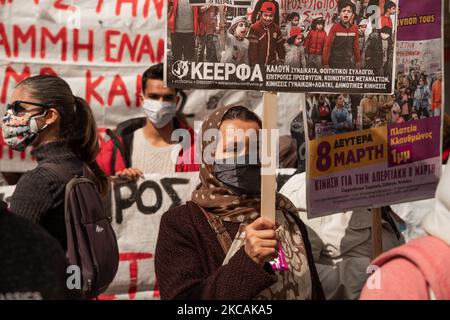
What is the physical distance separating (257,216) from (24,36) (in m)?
2.69

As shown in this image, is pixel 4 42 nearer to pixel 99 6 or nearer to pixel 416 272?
pixel 99 6

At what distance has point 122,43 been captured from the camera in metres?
5.54

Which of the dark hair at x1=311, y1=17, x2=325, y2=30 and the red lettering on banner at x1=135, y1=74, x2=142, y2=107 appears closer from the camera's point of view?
the dark hair at x1=311, y1=17, x2=325, y2=30

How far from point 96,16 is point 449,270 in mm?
3786

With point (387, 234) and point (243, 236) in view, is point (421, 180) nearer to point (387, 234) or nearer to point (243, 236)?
point (387, 234)

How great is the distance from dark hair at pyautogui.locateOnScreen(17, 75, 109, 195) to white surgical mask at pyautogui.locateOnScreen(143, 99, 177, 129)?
3.98 feet

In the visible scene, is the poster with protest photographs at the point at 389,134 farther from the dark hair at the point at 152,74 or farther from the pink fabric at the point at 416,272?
the dark hair at the point at 152,74

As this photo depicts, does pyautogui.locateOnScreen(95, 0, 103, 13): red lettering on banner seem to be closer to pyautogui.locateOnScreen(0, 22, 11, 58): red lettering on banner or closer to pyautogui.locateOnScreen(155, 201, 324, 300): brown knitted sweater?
pyautogui.locateOnScreen(0, 22, 11, 58): red lettering on banner

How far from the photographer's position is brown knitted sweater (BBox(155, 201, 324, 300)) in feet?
9.33

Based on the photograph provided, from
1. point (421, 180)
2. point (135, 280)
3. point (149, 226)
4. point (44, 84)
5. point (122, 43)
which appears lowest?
point (135, 280)

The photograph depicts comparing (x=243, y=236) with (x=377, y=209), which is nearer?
(x=243, y=236)

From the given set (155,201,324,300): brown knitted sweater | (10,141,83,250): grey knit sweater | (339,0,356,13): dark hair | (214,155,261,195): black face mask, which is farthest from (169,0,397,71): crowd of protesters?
(10,141,83,250): grey knit sweater

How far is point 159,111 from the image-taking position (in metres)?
5.17

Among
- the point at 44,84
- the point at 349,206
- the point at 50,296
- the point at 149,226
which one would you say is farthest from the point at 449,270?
the point at 149,226
